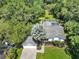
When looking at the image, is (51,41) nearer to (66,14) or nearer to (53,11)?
(66,14)

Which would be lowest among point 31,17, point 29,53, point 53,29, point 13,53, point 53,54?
point 53,54

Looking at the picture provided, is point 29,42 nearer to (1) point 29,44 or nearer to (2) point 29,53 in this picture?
(1) point 29,44

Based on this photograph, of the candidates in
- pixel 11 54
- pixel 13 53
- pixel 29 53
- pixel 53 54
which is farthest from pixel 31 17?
pixel 11 54

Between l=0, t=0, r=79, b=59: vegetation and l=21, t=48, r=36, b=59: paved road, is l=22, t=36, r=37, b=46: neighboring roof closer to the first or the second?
l=0, t=0, r=79, b=59: vegetation

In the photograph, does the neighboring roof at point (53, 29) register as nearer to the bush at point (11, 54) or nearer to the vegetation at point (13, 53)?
the vegetation at point (13, 53)

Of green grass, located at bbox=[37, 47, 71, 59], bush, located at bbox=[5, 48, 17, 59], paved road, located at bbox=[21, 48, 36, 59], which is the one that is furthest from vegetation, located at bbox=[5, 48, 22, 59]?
green grass, located at bbox=[37, 47, 71, 59]

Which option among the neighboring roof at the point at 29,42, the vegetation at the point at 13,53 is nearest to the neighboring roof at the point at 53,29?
the neighboring roof at the point at 29,42
